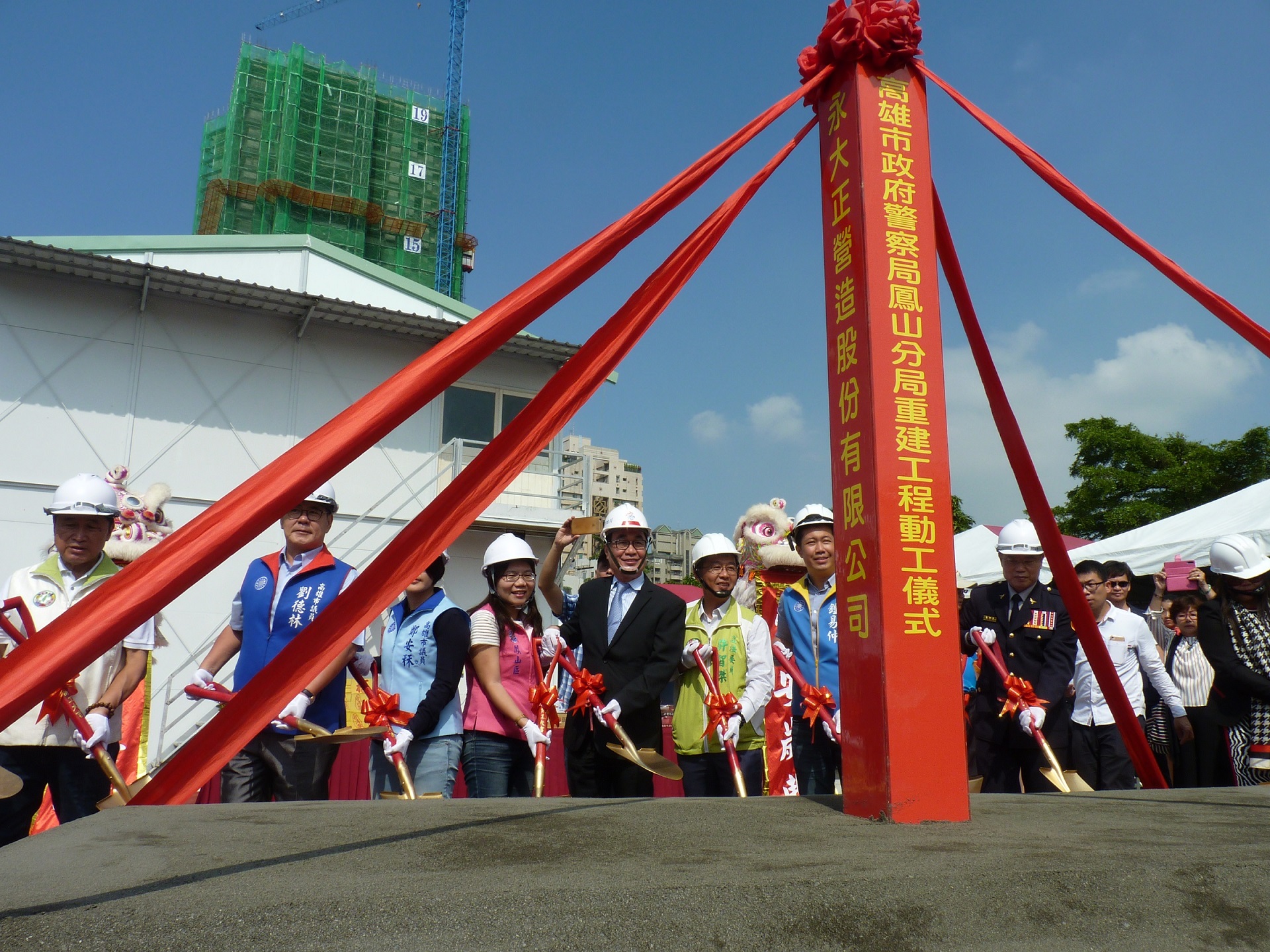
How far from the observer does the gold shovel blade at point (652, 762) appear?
3934 mm

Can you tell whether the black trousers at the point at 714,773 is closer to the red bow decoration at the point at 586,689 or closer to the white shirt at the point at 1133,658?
the red bow decoration at the point at 586,689

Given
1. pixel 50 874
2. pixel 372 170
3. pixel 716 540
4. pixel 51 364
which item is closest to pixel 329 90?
pixel 372 170

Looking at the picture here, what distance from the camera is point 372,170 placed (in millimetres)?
40438

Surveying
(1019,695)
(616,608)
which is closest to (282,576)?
(616,608)

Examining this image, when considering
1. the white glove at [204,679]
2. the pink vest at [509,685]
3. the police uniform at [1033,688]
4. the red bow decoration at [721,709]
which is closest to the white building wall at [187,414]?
the white glove at [204,679]

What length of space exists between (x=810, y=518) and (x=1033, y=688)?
1469mm

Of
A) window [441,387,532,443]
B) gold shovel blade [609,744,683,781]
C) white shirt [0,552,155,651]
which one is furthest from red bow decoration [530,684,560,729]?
window [441,387,532,443]

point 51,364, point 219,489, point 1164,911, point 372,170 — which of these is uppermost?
point 372,170

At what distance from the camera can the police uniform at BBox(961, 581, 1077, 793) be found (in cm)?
479

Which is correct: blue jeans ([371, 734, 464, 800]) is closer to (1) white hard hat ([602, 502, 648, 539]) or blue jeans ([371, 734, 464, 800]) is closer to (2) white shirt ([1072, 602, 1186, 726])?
(1) white hard hat ([602, 502, 648, 539])

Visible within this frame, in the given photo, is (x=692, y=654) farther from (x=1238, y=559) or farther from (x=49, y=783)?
(x=49, y=783)

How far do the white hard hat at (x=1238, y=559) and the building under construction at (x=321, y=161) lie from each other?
34.0 meters

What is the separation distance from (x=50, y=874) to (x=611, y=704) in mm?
2596

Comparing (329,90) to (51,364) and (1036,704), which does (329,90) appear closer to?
(51,364)
